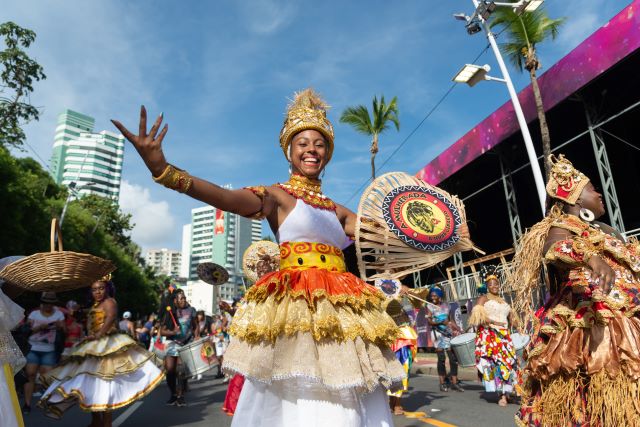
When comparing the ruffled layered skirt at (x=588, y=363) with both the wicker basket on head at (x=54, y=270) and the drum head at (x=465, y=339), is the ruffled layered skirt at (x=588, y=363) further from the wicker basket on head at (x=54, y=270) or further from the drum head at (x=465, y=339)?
the drum head at (x=465, y=339)

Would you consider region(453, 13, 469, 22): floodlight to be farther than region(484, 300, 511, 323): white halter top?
Yes

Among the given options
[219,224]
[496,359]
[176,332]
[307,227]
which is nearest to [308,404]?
[307,227]

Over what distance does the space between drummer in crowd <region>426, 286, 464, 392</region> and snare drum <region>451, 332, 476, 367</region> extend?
0.83 meters

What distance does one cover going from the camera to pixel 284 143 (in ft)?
10.5

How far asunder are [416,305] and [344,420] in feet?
4.83

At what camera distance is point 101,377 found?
546cm

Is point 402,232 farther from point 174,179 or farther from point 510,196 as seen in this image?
point 510,196

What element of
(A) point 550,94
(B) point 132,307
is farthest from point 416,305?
(B) point 132,307

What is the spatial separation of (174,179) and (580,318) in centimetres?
265

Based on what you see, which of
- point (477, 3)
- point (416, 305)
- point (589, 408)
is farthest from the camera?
point (477, 3)

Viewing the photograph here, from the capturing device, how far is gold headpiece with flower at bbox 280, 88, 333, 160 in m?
3.08

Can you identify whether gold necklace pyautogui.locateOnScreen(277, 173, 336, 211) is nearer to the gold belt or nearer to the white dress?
the gold belt

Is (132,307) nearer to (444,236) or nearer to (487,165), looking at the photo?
(487,165)

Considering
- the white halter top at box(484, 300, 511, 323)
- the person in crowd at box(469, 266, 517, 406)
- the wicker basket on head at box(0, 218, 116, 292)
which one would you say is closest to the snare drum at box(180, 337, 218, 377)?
the wicker basket on head at box(0, 218, 116, 292)
